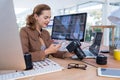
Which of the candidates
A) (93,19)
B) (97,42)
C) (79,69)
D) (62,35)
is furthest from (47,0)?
(79,69)

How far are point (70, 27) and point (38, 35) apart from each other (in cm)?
35

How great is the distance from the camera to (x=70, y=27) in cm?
185

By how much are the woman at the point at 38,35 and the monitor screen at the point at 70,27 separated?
0.63 ft

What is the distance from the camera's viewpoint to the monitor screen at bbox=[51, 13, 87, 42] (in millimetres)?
1685

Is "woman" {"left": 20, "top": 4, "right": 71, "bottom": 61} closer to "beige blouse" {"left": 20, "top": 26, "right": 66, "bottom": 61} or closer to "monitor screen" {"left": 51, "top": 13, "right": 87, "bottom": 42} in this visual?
"beige blouse" {"left": 20, "top": 26, "right": 66, "bottom": 61}

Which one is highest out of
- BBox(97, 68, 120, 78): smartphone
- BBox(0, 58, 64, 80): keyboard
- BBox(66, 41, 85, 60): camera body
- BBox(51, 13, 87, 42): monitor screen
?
BBox(51, 13, 87, 42): monitor screen

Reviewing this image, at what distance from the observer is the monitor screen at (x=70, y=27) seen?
66.3 inches

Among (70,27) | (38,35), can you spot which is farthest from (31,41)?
(70,27)

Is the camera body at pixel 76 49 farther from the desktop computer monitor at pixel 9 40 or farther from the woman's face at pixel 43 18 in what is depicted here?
the desktop computer monitor at pixel 9 40

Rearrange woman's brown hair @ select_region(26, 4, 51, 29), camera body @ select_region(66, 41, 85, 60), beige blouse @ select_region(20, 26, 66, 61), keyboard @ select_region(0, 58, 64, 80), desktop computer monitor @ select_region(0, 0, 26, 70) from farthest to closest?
woman's brown hair @ select_region(26, 4, 51, 29) < beige blouse @ select_region(20, 26, 66, 61) < camera body @ select_region(66, 41, 85, 60) < keyboard @ select_region(0, 58, 64, 80) < desktop computer monitor @ select_region(0, 0, 26, 70)

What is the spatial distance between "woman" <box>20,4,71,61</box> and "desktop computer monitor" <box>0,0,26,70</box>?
2.01 ft

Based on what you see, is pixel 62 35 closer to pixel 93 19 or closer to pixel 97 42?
pixel 97 42

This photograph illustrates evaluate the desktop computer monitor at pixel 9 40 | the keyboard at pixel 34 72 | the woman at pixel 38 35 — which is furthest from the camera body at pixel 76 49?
the desktop computer monitor at pixel 9 40

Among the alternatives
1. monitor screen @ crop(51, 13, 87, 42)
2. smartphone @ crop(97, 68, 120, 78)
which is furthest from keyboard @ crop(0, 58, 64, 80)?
monitor screen @ crop(51, 13, 87, 42)
